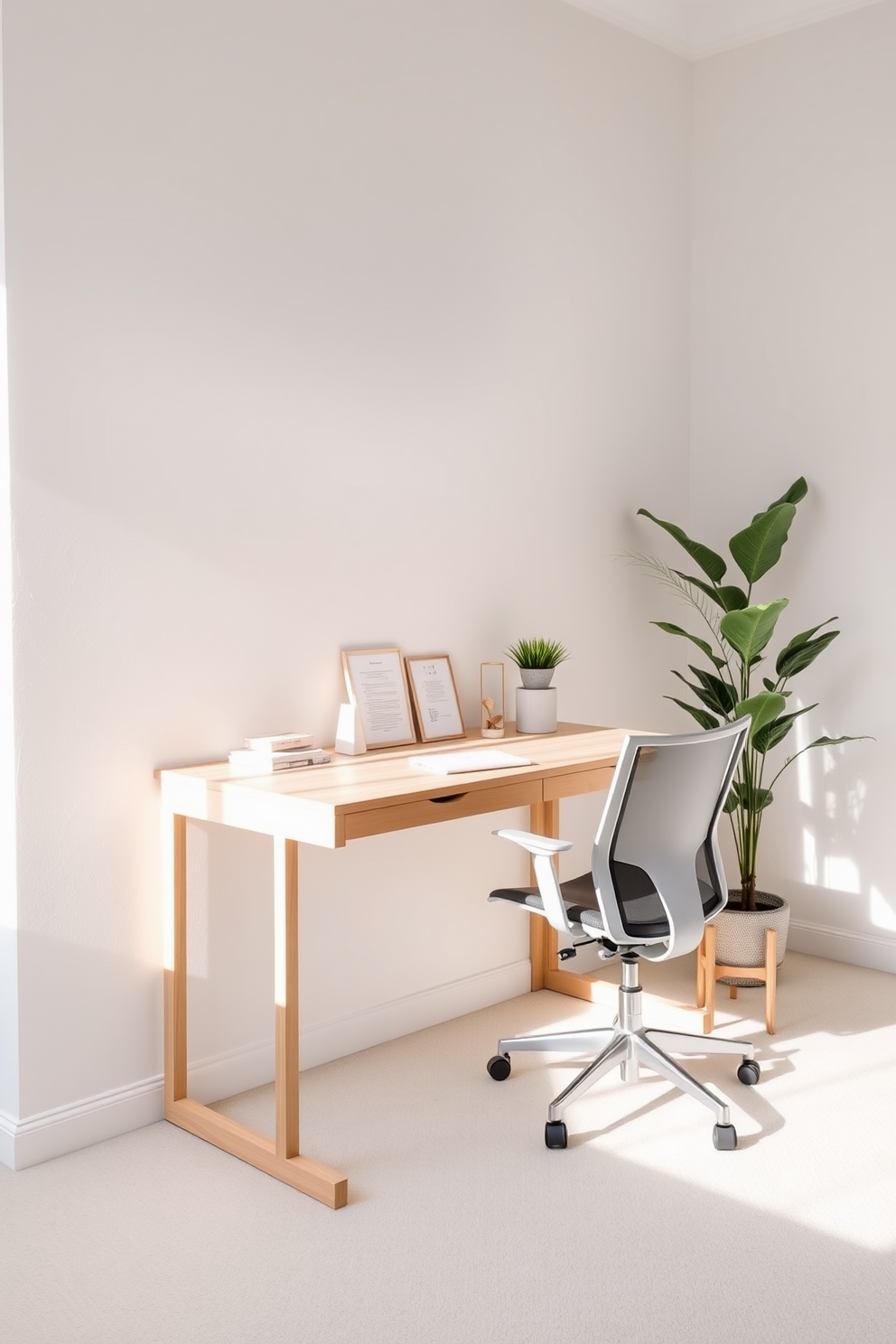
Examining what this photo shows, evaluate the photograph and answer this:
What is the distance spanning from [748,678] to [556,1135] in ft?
6.05

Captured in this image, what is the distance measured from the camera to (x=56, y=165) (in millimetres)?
2572

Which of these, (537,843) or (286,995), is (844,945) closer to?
(537,843)

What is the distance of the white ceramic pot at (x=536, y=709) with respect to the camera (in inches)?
137

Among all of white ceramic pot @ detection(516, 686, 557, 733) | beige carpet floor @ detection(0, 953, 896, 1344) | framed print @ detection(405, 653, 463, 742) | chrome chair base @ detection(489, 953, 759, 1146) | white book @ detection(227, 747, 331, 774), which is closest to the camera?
beige carpet floor @ detection(0, 953, 896, 1344)

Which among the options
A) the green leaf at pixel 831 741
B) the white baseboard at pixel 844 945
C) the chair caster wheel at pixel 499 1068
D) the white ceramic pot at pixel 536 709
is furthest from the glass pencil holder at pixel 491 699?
the white baseboard at pixel 844 945

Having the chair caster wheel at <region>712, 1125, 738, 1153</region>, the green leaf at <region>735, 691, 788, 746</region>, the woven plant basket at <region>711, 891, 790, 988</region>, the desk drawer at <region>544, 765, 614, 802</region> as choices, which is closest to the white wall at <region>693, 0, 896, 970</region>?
the woven plant basket at <region>711, 891, 790, 988</region>

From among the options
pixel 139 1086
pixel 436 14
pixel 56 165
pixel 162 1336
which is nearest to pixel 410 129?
pixel 436 14

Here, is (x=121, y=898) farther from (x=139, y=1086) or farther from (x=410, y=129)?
(x=410, y=129)

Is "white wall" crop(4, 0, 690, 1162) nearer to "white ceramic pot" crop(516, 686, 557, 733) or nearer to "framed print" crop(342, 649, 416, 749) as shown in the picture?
"framed print" crop(342, 649, 416, 749)

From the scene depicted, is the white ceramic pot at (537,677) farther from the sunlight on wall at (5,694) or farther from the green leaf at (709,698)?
the sunlight on wall at (5,694)

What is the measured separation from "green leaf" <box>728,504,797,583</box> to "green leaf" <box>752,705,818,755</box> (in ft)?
1.55

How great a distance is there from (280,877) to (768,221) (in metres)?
3.00

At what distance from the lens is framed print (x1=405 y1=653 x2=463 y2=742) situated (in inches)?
132

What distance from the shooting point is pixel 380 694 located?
3273mm
